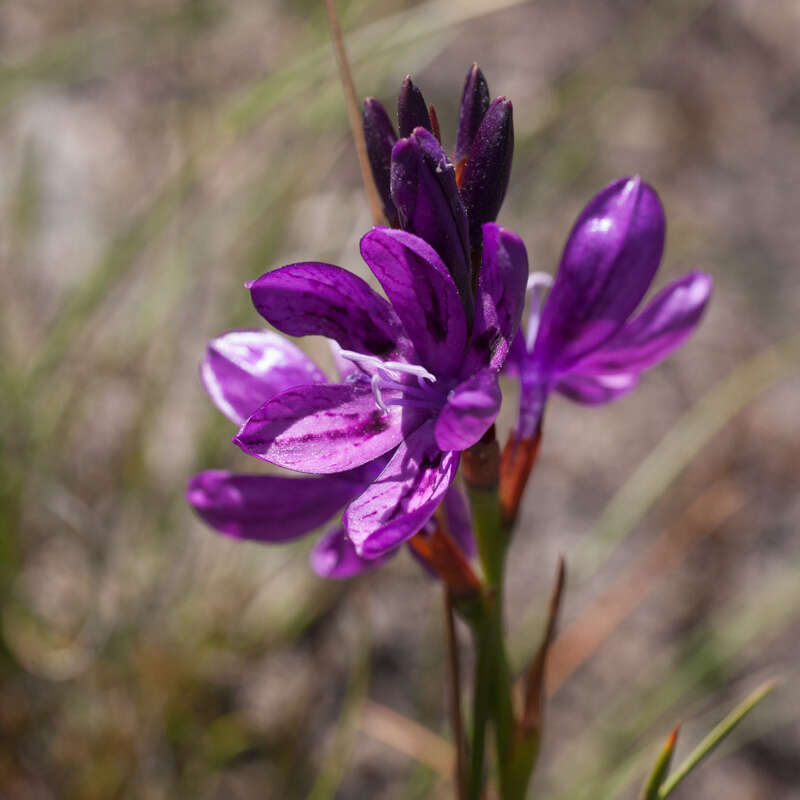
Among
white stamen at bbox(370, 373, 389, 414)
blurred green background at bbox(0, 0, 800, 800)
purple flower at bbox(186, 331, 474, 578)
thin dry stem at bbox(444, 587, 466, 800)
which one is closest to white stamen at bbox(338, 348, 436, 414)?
white stamen at bbox(370, 373, 389, 414)

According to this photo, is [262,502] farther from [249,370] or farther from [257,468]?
[257,468]

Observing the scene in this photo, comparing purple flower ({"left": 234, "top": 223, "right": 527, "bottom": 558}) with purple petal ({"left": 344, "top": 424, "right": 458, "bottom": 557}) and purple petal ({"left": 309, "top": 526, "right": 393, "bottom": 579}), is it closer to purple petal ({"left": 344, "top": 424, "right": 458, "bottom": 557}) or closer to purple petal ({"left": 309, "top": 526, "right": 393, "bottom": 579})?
purple petal ({"left": 344, "top": 424, "right": 458, "bottom": 557})

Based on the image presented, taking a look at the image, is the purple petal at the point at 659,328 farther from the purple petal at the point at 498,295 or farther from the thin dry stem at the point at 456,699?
Answer: the thin dry stem at the point at 456,699

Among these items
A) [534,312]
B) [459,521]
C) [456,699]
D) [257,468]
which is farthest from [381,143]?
[257,468]

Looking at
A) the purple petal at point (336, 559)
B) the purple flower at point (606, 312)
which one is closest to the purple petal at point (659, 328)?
the purple flower at point (606, 312)

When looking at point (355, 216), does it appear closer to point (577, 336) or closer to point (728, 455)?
point (728, 455)

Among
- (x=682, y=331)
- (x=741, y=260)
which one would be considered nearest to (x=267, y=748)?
(x=682, y=331)

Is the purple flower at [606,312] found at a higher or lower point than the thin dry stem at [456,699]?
higher
